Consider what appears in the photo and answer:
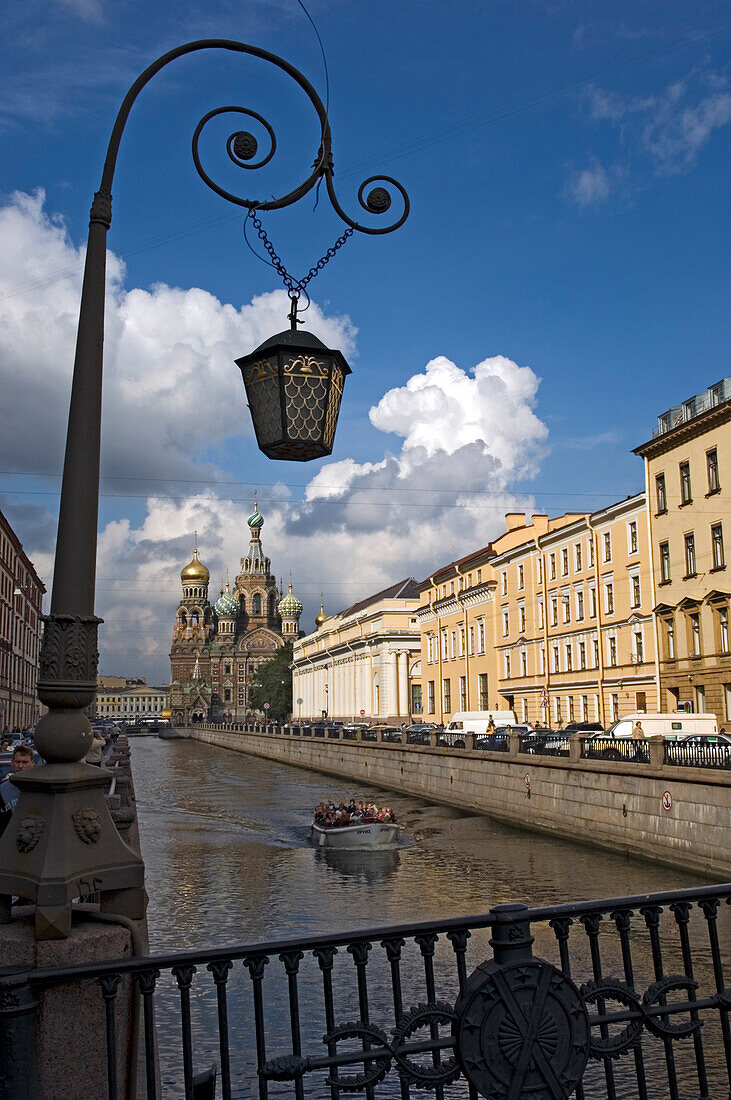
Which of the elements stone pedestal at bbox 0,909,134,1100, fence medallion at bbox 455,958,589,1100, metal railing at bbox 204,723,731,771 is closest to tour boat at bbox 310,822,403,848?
metal railing at bbox 204,723,731,771

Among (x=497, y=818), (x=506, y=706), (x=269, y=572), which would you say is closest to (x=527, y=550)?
(x=506, y=706)

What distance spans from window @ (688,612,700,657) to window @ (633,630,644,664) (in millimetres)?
3688

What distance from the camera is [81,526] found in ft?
14.5

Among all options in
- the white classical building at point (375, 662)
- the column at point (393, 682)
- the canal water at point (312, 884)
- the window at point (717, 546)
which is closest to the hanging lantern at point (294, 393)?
the canal water at point (312, 884)

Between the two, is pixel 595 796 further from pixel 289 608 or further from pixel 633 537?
pixel 289 608

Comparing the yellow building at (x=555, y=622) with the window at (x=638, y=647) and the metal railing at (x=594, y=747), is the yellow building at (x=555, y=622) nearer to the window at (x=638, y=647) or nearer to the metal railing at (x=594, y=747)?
the window at (x=638, y=647)

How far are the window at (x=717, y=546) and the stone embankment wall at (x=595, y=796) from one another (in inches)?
415

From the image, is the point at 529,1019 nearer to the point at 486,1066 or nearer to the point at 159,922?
the point at 486,1066

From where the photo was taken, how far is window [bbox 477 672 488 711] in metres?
59.4

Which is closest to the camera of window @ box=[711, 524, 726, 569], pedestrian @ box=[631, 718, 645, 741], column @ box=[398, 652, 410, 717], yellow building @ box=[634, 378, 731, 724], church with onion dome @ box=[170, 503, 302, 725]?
pedestrian @ box=[631, 718, 645, 741]

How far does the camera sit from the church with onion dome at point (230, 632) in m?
169

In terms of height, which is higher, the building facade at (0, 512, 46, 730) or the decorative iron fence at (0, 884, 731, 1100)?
the building facade at (0, 512, 46, 730)

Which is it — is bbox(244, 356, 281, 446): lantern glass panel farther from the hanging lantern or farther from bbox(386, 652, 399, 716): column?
bbox(386, 652, 399, 716): column

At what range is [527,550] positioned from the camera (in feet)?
173
